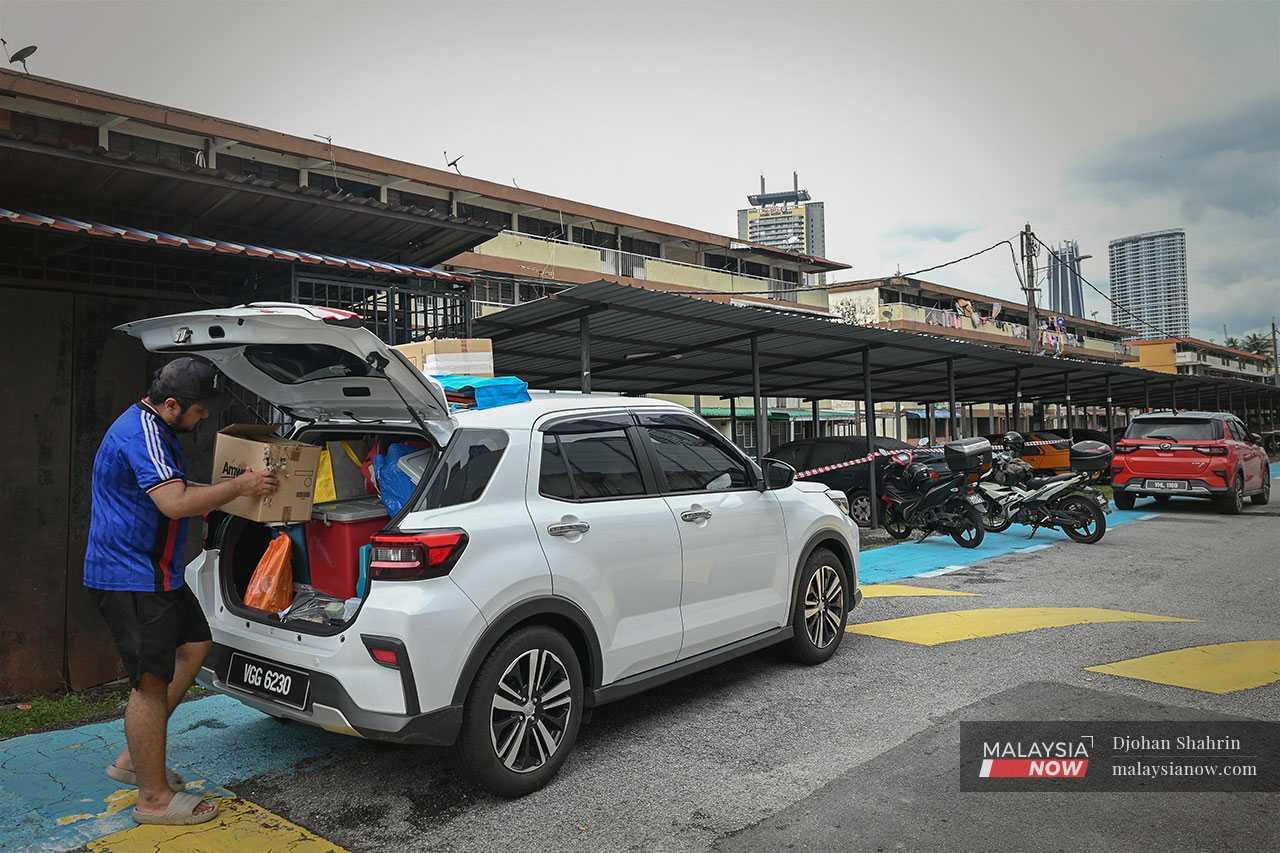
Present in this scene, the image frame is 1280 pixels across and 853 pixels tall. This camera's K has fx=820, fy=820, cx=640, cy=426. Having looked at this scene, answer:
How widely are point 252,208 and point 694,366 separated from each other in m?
9.05

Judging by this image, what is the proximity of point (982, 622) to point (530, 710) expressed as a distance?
4.29m

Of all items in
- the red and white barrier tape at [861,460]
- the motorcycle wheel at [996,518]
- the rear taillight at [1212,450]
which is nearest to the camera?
the motorcycle wheel at [996,518]

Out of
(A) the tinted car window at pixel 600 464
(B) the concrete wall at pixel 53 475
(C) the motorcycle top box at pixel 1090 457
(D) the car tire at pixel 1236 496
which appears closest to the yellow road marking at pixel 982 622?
(A) the tinted car window at pixel 600 464

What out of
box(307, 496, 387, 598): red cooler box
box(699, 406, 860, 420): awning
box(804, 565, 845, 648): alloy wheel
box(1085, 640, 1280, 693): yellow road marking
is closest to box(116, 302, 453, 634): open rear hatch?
box(307, 496, 387, 598): red cooler box

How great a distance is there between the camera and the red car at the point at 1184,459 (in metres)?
13.3

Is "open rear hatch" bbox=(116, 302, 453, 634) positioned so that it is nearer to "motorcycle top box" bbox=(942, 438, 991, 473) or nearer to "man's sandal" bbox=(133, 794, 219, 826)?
"man's sandal" bbox=(133, 794, 219, 826)

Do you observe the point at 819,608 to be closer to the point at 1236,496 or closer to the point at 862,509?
the point at 862,509

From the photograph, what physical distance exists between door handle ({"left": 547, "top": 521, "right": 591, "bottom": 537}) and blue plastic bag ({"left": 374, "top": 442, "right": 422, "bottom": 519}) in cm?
66

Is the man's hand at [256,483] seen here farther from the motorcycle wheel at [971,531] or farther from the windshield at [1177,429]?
the windshield at [1177,429]

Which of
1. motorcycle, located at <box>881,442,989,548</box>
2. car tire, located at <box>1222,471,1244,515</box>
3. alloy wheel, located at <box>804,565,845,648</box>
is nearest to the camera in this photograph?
alloy wheel, located at <box>804,565,845,648</box>

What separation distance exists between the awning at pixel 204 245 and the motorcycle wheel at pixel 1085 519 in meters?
8.25

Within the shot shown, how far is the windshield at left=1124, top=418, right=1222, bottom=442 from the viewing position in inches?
529

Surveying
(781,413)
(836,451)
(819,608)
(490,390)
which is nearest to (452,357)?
(490,390)

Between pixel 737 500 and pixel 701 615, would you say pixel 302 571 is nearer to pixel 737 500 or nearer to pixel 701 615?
pixel 701 615
